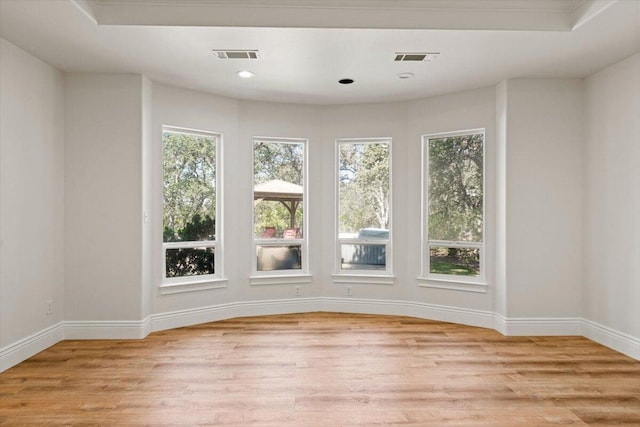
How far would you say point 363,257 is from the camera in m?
6.29

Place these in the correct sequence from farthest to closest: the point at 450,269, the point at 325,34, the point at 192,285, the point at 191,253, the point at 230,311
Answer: the point at 230,311 → the point at 450,269 → the point at 191,253 → the point at 192,285 → the point at 325,34

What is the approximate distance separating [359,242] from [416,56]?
2.70 metres

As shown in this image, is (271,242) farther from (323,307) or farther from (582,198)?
(582,198)

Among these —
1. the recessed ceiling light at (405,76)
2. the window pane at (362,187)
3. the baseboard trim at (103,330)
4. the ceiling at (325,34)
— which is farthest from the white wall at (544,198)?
the baseboard trim at (103,330)

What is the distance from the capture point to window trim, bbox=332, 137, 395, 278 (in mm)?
6152

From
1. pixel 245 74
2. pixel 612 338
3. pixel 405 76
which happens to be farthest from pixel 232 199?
pixel 612 338

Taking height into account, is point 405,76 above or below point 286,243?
above

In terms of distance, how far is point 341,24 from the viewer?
145 inches

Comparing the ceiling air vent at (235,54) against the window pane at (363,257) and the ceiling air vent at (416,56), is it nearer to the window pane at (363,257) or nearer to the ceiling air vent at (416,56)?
the ceiling air vent at (416,56)

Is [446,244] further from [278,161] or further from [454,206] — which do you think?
[278,161]

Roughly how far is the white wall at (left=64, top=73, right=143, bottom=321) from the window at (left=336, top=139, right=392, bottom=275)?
2.64m

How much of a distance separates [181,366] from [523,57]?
4171 millimetres

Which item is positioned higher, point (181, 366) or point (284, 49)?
point (284, 49)

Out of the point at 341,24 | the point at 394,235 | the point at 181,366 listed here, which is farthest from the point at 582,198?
the point at 181,366
